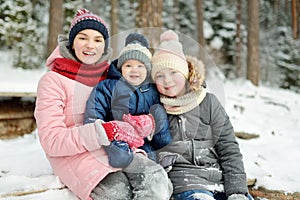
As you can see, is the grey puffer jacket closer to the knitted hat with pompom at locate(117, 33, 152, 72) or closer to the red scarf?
the knitted hat with pompom at locate(117, 33, 152, 72)

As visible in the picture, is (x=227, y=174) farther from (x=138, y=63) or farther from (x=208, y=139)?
(x=138, y=63)

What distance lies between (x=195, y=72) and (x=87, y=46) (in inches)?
28.4

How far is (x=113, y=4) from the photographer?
12.7 metres

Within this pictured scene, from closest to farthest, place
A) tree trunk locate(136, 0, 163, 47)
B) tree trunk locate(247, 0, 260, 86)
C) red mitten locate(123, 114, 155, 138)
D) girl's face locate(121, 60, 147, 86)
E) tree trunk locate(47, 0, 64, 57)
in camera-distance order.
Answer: red mitten locate(123, 114, 155, 138) < girl's face locate(121, 60, 147, 86) < tree trunk locate(136, 0, 163, 47) < tree trunk locate(47, 0, 64, 57) < tree trunk locate(247, 0, 260, 86)

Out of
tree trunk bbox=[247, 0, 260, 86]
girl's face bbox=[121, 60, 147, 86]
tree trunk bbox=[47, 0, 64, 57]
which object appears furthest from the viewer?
tree trunk bbox=[247, 0, 260, 86]

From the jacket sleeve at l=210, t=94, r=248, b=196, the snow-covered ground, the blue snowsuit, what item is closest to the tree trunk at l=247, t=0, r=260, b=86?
the snow-covered ground

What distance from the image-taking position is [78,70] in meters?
2.15

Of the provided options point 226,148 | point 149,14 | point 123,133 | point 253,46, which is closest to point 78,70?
point 123,133

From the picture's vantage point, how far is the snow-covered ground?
2155mm

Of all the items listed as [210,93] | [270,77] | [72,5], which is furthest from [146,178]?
[270,77]

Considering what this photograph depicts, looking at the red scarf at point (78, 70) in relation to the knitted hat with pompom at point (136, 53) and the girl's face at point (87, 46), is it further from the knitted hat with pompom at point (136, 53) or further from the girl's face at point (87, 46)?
the knitted hat with pompom at point (136, 53)

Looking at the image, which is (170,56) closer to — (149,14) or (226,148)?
(226,148)

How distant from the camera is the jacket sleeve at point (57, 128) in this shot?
1.87 metres

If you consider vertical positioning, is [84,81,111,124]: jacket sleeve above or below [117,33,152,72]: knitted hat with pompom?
below
